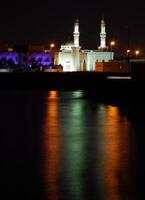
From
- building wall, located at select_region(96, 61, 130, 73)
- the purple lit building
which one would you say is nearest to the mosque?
the purple lit building

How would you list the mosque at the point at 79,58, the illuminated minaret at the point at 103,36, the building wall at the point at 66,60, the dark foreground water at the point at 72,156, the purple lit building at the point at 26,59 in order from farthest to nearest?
the illuminated minaret at the point at 103,36 → the purple lit building at the point at 26,59 → the building wall at the point at 66,60 → the mosque at the point at 79,58 → the dark foreground water at the point at 72,156

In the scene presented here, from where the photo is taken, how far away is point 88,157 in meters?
8.95

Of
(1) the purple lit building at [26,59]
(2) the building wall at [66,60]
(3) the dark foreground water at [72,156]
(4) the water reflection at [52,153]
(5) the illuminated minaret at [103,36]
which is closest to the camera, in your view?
(3) the dark foreground water at [72,156]

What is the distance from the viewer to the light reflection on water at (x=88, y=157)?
6.83 m

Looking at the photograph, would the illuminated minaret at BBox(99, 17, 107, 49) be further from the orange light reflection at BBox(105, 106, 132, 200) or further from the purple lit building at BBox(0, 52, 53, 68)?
the orange light reflection at BBox(105, 106, 132, 200)

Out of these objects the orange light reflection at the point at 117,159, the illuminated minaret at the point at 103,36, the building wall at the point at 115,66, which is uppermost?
the illuminated minaret at the point at 103,36

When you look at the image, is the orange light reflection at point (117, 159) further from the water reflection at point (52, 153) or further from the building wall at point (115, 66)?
the building wall at point (115, 66)

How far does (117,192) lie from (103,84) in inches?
980

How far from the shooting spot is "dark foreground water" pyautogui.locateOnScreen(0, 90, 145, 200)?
6.82 meters

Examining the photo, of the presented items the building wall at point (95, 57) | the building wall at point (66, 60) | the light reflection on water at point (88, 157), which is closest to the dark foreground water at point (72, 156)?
the light reflection on water at point (88, 157)

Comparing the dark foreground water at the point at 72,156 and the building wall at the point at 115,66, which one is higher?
the dark foreground water at the point at 72,156

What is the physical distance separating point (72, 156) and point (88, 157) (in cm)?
26

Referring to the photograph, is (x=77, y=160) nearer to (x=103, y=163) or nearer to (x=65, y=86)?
(x=103, y=163)

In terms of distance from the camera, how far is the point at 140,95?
2430 centimetres
